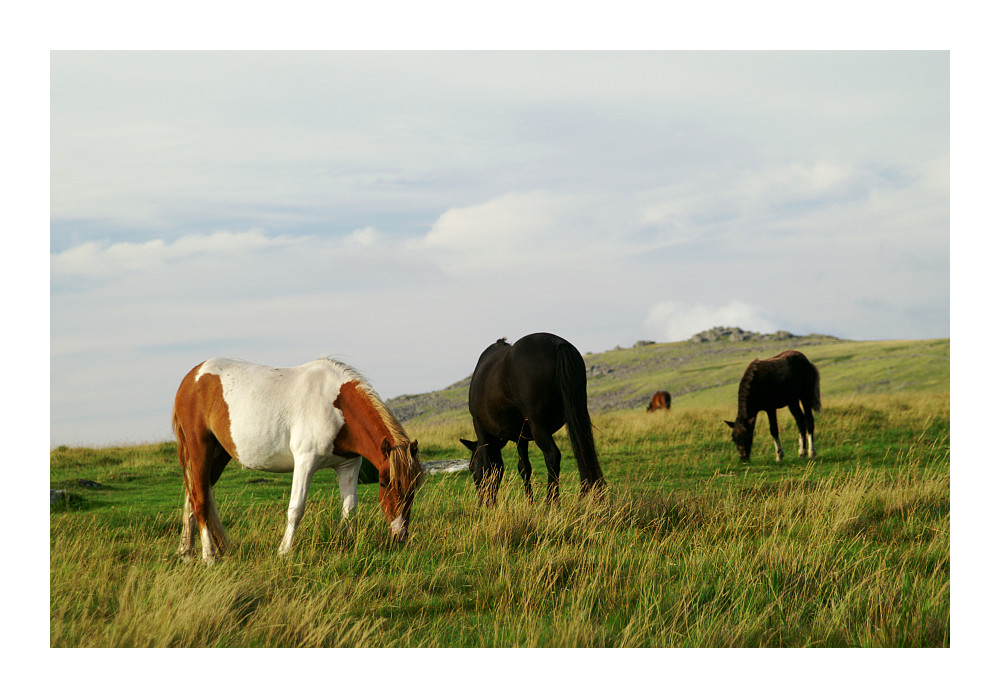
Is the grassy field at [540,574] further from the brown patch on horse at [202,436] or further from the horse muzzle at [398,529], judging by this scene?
the brown patch on horse at [202,436]

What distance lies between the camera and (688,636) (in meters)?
5.30

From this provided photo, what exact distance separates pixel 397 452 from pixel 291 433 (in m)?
1.13

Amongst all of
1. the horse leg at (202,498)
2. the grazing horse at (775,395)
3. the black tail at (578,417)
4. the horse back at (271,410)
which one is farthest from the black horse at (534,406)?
the grazing horse at (775,395)

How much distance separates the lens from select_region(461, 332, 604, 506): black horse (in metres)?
8.30

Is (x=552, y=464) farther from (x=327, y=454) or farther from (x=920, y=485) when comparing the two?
(x=920, y=485)

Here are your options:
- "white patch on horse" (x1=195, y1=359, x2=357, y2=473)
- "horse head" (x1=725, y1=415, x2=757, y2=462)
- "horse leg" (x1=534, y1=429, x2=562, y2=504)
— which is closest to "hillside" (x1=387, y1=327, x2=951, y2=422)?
"horse head" (x1=725, y1=415, x2=757, y2=462)

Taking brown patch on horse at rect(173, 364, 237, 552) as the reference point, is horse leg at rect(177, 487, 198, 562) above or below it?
below

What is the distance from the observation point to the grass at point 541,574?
533 cm

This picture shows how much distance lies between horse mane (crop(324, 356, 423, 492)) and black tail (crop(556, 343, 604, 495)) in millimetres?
2095

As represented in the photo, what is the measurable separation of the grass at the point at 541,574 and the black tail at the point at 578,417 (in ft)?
1.16

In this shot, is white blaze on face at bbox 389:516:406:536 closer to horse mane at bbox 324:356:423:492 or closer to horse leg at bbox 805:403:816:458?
horse mane at bbox 324:356:423:492

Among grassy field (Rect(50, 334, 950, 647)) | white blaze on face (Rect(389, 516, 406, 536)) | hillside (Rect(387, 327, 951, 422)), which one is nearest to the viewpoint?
grassy field (Rect(50, 334, 950, 647))

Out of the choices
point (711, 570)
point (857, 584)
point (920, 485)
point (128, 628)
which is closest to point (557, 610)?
point (711, 570)

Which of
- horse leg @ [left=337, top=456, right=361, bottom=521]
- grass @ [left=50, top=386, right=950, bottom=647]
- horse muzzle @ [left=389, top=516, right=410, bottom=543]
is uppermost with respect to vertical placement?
horse leg @ [left=337, top=456, right=361, bottom=521]
